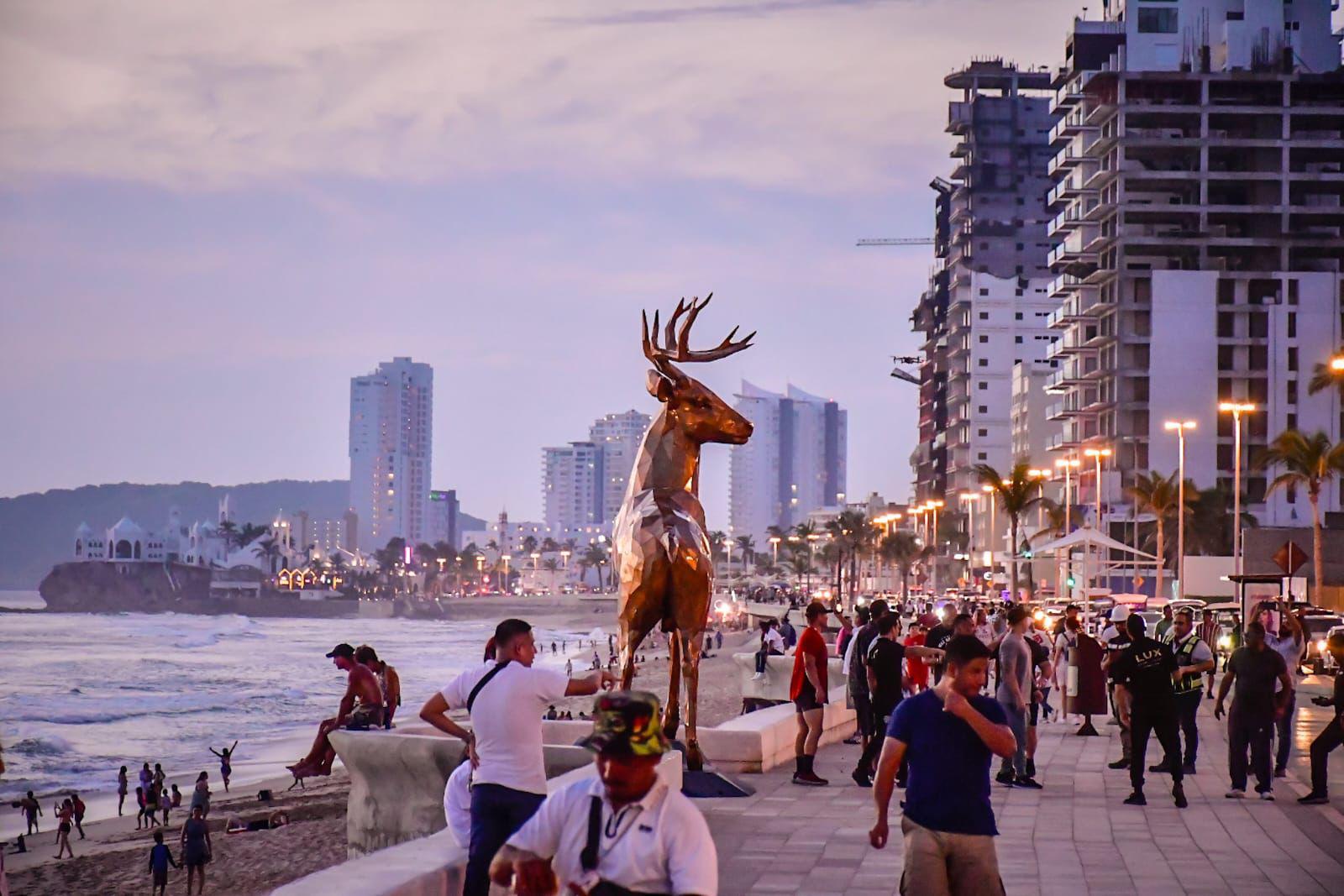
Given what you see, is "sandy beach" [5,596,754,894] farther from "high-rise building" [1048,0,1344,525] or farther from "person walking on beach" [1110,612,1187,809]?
"high-rise building" [1048,0,1344,525]

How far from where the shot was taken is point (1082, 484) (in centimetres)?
10269

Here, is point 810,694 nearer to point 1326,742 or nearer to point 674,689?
point 674,689

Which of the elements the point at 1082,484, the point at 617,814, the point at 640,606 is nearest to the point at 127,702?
the point at 1082,484

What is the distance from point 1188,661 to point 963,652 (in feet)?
33.8

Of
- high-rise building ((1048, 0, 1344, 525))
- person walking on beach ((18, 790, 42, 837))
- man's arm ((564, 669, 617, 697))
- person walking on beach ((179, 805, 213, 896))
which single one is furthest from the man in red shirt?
high-rise building ((1048, 0, 1344, 525))

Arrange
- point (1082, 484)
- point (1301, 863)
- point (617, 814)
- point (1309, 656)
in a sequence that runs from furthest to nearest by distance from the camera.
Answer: point (1082, 484) < point (1309, 656) < point (1301, 863) < point (617, 814)

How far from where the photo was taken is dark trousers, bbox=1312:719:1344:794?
15.5 meters

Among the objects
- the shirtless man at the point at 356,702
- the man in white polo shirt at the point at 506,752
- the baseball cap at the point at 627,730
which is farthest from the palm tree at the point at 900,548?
the baseball cap at the point at 627,730

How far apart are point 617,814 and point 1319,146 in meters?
99.6

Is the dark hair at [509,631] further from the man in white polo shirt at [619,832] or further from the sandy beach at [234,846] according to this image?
the sandy beach at [234,846]

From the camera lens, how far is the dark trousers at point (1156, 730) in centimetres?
1554

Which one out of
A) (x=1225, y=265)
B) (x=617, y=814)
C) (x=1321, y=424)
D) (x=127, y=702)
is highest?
(x=1225, y=265)

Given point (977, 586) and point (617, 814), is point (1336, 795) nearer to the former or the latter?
point (617, 814)

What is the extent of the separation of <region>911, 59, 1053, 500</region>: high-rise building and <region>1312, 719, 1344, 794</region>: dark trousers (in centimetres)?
12697
